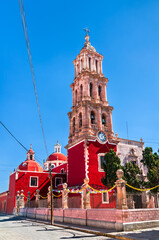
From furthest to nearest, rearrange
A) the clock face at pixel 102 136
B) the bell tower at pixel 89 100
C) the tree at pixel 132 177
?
1. the bell tower at pixel 89 100
2. the clock face at pixel 102 136
3. the tree at pixel 132 177

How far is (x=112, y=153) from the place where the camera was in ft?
75.4

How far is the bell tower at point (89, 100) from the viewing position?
2850 cm

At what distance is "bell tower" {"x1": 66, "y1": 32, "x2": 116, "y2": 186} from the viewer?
25953 mm

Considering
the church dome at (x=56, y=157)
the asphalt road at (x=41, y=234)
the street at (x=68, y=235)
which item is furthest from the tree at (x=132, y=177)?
the church dome at (x=56, y=157)

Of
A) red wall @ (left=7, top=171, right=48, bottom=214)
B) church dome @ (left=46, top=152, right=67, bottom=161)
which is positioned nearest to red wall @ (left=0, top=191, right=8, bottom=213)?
red wall @ (left=7, top=171, right=48, bottom=214)

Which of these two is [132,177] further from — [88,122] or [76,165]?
[88,122]

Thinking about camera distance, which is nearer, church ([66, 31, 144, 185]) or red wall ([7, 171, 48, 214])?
church ([66, 31, 144, 185])

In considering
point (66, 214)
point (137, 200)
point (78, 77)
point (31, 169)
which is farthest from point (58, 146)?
point (66, 214)

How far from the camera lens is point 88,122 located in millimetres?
28094

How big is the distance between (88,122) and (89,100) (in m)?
3.52

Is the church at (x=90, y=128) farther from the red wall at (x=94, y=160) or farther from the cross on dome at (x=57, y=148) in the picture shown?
the cross on dome at (x=57, y=148)

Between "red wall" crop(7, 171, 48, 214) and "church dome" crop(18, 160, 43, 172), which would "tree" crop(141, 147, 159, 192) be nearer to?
"red wall" crop(7, 171, 48, 214)

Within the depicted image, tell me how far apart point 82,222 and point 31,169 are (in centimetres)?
2316

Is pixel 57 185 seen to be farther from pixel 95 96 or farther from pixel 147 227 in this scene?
pixel 147 227
